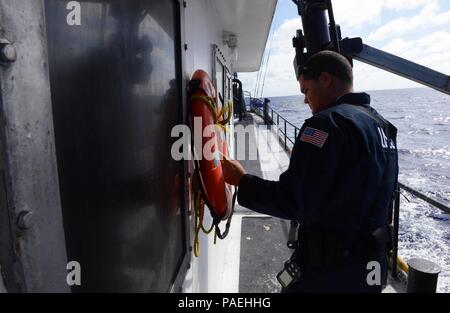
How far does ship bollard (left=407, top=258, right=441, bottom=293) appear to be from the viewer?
2.38 m

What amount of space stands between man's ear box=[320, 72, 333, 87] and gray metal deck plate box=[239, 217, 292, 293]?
2.16 m

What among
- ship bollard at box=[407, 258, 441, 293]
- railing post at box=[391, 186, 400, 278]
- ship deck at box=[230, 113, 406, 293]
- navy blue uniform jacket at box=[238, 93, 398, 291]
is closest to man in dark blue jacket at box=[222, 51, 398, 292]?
navy blue uniform jacket at box=[238, 93, 398, 291]

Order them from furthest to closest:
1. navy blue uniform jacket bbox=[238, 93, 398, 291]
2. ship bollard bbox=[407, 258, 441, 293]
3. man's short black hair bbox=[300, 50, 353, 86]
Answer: ship bollard bbox=[407, 258, 441, 293]
man's short black hair bbox=[300, 50, 353, 86]
navy blue uniform jacket bbox=[238, 93, 398, 291]

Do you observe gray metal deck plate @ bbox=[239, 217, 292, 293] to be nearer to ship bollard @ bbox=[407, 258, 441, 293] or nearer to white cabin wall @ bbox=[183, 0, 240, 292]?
white cabin wall @ bbox=[183, 0, 240, 292]

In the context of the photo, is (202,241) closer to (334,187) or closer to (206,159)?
(206,159)

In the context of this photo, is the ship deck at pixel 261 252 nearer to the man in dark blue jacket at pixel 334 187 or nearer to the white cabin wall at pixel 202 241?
the white cabin wall at pixel 202 241

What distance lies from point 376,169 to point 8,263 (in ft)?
4.34

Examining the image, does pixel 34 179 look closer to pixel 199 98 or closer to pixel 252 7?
pixel 199 98

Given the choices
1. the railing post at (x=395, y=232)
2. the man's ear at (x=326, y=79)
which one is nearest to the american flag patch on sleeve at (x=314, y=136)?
the man's ear at (x=326, y=79)

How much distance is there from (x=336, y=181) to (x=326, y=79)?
1.81 feet

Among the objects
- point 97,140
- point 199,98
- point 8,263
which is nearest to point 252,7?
point 199,98

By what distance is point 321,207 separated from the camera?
1338mm

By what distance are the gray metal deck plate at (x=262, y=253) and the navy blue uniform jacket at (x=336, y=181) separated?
1791mm
